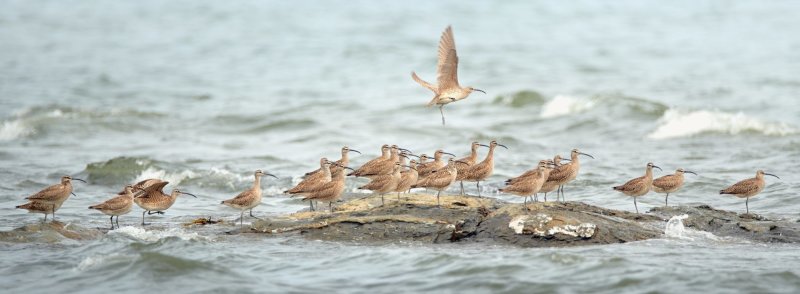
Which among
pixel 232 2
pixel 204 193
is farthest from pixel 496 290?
pixel 232 2

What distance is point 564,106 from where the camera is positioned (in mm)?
30062

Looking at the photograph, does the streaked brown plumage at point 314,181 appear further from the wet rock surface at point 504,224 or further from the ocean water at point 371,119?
the ocean water at point 371,119

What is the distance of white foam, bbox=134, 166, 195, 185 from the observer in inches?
785

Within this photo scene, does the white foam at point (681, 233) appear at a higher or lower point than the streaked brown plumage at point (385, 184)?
lower

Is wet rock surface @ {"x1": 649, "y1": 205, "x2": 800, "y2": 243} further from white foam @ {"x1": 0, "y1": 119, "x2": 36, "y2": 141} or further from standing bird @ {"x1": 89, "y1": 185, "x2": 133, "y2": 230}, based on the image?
white foam @ {"x1": 0, "y1": 119, "x2": 36, "y2": 141}

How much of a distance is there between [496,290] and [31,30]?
4587cm

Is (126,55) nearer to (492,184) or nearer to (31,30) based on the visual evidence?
(31,30)

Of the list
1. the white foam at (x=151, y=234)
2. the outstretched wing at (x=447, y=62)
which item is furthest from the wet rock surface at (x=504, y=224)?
the outstretched wing at (x=447, y=62)

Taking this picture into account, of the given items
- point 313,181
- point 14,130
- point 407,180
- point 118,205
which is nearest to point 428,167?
point 407,180

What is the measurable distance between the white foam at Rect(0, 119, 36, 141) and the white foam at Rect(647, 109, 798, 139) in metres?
14.2

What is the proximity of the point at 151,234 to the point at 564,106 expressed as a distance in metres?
18.2

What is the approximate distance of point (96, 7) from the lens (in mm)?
63406

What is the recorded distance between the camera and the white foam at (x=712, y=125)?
80.9ft

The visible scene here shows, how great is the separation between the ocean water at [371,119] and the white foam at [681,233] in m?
0.04
